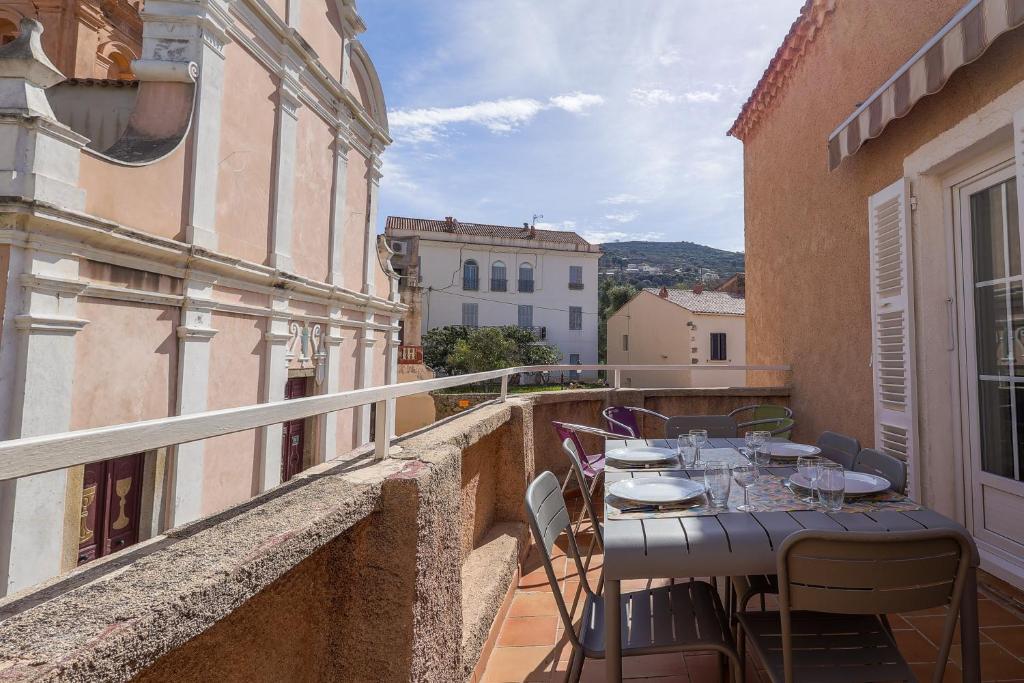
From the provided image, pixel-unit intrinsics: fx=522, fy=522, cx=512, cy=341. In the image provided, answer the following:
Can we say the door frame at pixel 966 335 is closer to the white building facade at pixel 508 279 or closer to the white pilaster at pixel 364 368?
the white pilaster at pixel 364 368

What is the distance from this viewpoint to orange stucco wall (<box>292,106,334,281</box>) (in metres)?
8.49

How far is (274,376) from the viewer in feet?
25.2

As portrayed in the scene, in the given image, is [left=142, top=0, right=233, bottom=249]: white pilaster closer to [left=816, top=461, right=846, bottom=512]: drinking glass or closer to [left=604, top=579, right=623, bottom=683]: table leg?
[left=604, top=579, right=623, bottom=683]: table leg

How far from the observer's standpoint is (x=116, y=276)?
502 centimetres

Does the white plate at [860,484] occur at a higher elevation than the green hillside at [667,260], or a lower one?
lower

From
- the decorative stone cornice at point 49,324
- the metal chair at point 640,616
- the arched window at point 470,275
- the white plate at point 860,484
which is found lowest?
the metal chair at point 640,616

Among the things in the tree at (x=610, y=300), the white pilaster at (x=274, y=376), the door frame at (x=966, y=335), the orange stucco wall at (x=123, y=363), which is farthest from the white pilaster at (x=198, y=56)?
the tree at (x=610, y=300)

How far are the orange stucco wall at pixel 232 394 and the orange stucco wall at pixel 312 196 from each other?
1808 mm

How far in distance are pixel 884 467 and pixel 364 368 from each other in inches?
382

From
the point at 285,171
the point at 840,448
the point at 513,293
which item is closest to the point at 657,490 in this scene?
the point at 840,448

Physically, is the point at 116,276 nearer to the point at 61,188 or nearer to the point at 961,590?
the point at 61,188

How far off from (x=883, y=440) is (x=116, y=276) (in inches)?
261

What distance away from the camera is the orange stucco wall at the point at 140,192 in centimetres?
487

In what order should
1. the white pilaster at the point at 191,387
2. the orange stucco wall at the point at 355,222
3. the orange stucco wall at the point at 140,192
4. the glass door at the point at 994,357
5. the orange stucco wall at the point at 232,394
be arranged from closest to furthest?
the glass door at the point at 994,357 → the orange stucco wall at the point at 140,192 → the white pilaster at the point at 191,387 → the orange stucco wall at the point at 232,394 → the orange stucco wall at the point at 355,222
